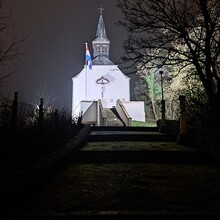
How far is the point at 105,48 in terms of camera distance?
63625 millimetres

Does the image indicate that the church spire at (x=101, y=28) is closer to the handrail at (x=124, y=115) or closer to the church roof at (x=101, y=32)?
the church roof at (x=101, y=32)

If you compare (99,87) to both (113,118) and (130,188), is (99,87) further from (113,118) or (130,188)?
(130,188)

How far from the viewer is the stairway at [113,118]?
29.5 meters

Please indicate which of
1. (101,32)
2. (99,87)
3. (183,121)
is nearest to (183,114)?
(183,121)

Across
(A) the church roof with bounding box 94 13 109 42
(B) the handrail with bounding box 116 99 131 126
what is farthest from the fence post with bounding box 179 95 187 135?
(A) the church roof with bounding box 94 13 109 42

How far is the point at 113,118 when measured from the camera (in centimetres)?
3119

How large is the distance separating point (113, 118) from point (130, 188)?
26623 millimetres

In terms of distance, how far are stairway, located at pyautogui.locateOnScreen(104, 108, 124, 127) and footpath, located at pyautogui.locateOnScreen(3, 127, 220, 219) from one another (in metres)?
21.4

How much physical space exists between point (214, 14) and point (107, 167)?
6.86 m

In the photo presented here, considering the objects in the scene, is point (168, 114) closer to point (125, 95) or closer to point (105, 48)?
point (125, 95)

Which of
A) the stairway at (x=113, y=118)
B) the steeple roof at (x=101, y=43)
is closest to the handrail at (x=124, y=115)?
the stairway at (x=113, y=118)

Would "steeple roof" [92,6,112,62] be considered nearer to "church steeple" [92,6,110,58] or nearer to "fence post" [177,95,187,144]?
"church steeple" [92,6,110,58]

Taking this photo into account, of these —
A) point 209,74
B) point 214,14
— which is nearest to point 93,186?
point 209,74

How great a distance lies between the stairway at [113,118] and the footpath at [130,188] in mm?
21352
